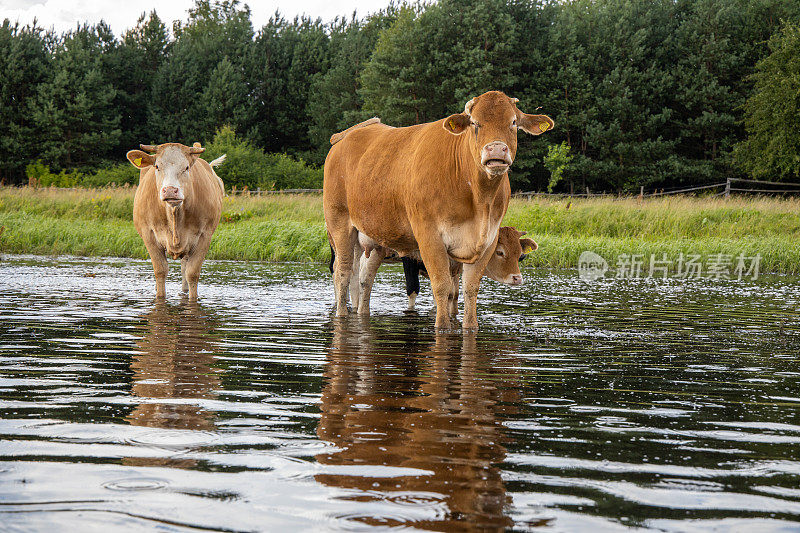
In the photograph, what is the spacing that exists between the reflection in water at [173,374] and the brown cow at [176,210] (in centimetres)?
189

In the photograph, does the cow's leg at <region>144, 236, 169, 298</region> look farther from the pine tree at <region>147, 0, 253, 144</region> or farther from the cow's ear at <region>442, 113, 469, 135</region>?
the pine tree at <region>147, 0, 253, 144</region>

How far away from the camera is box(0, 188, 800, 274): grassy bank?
20.0 meters

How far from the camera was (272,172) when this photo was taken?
51188 millimetres

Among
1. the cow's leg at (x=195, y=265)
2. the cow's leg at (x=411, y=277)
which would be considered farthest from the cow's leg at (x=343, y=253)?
the cow's leg at (x=195, y=265)

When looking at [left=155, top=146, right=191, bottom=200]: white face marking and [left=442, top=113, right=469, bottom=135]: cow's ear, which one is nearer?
[left=442, top=113, right=469, bottom=135]: cow's ear

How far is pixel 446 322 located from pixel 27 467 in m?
5.08

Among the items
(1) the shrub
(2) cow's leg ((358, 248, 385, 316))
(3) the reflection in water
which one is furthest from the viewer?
(1) the shrub

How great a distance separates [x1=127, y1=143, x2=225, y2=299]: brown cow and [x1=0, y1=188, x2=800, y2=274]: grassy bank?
9432 millimetres

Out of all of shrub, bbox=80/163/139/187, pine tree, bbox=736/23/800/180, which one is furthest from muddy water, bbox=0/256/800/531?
shrub, bbox=80/163/139/187

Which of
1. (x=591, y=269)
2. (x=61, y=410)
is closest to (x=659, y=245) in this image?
(x=591, y=269)

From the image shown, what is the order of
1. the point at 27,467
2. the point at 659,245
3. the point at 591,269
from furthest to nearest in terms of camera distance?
1. the point at 659,245
2. the point at 591,269
3. the point at 27,467

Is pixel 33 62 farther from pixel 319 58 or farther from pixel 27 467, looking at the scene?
pixel 27 467

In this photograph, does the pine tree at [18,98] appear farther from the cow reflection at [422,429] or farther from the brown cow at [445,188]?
the cow reflection at [422,429]

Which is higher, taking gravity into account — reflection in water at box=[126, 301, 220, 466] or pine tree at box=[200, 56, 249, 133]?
pine tree at box=[200, 56, 249, 133]
